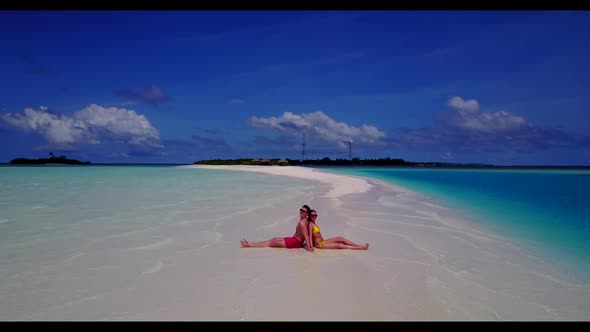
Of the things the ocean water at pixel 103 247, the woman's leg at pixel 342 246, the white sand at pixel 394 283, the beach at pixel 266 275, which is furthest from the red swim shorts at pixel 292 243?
the ocean water at pixel 103 247

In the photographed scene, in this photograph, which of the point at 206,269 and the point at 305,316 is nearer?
the point at 305,316

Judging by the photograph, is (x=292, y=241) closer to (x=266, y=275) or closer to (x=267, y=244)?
(x=267, y=244)

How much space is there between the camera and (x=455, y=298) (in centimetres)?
462

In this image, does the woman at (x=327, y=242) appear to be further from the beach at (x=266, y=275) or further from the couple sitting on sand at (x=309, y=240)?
the beach at (x=266, y=275)

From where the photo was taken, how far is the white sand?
4.20 m

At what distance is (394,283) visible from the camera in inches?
202

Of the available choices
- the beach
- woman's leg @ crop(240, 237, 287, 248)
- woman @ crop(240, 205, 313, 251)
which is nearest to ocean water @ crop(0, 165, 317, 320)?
the beach

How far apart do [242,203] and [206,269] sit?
8.53 meters

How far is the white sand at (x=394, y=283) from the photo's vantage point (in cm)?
420

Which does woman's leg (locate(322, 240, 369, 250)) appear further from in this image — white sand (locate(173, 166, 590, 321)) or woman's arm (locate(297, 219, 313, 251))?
woman's arm (locate(297, 219, 313, 251))

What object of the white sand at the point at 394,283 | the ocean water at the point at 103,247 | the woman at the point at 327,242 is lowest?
the ocean water at the point at 103,247
